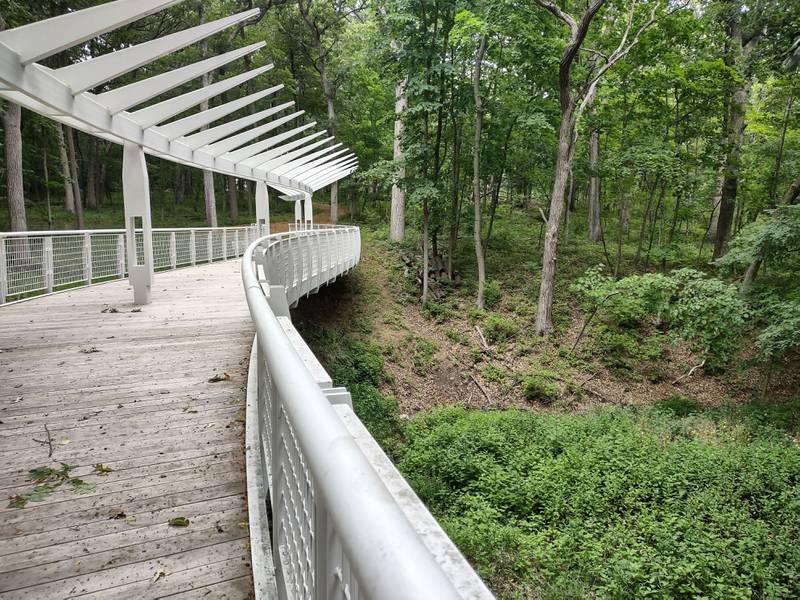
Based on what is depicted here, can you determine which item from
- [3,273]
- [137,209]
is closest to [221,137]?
[137,209]

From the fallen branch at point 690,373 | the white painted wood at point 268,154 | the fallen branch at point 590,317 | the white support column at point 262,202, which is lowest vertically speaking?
the fallen branch at point 690,373

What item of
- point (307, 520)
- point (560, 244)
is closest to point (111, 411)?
point (307, 520)

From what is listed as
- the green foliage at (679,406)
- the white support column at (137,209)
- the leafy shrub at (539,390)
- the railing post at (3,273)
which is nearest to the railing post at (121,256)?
the white support column at (137,209)

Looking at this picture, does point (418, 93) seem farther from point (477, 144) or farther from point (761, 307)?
point (761, 307)

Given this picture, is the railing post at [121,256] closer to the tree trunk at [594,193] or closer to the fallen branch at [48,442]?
the fallen branch at [48,442]

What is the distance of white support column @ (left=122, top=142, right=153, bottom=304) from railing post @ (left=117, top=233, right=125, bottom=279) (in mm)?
3260

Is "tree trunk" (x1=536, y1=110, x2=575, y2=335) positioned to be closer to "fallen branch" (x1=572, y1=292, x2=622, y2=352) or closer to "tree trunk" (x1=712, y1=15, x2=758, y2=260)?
"fallen branch" (x1=572, y1=292, x2=622, y2=352)

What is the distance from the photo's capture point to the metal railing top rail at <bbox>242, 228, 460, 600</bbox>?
51 centimetres

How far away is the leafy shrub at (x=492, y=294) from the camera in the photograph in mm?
17220

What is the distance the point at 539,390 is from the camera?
12.6m

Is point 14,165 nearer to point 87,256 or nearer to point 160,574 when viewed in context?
point 87,256

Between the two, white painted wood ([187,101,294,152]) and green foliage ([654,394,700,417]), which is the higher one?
white painted wood ([187,101,294,152])

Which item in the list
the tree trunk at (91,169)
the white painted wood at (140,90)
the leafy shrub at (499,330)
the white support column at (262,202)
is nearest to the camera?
the white painted wood at (140,90)

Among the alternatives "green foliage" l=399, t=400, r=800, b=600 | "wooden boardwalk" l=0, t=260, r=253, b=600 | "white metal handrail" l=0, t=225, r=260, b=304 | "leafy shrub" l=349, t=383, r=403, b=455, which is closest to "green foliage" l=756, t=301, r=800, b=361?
"green foliage" l=399, t=400, r=800, b=600
